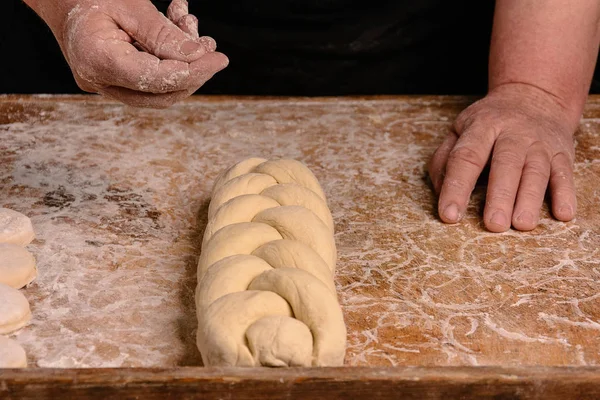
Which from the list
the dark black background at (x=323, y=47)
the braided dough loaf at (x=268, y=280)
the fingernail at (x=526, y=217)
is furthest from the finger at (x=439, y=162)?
the dark black background at (x=323, y=47)

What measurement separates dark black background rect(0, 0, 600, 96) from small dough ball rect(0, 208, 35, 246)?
1.03 meters

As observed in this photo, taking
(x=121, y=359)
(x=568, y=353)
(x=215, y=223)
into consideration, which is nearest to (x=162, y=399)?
(x=121, y=359)

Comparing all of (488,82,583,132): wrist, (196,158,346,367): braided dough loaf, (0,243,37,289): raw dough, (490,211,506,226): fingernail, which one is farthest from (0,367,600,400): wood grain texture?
(488,82,583,132): wrist

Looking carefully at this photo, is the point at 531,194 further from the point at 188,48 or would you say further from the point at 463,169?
the point at 188,48

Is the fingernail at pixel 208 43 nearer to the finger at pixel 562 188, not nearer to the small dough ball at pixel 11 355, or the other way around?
the small dough ball at pixel 11 355

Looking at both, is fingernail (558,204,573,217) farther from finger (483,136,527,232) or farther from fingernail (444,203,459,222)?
fingernail (444,203,459,222)

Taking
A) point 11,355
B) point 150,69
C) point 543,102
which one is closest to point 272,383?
point 11,355

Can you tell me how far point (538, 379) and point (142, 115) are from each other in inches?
64.0

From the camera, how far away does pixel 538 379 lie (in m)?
1.12

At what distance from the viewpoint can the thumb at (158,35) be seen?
1.56 metres

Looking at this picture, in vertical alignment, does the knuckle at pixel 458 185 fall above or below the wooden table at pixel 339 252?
above

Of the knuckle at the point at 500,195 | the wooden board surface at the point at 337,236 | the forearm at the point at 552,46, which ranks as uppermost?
the forearm at the point at 552,46

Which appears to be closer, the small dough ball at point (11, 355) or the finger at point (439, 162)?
the small dough ball at point (11, 355)

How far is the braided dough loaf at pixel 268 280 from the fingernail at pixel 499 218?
435mm
